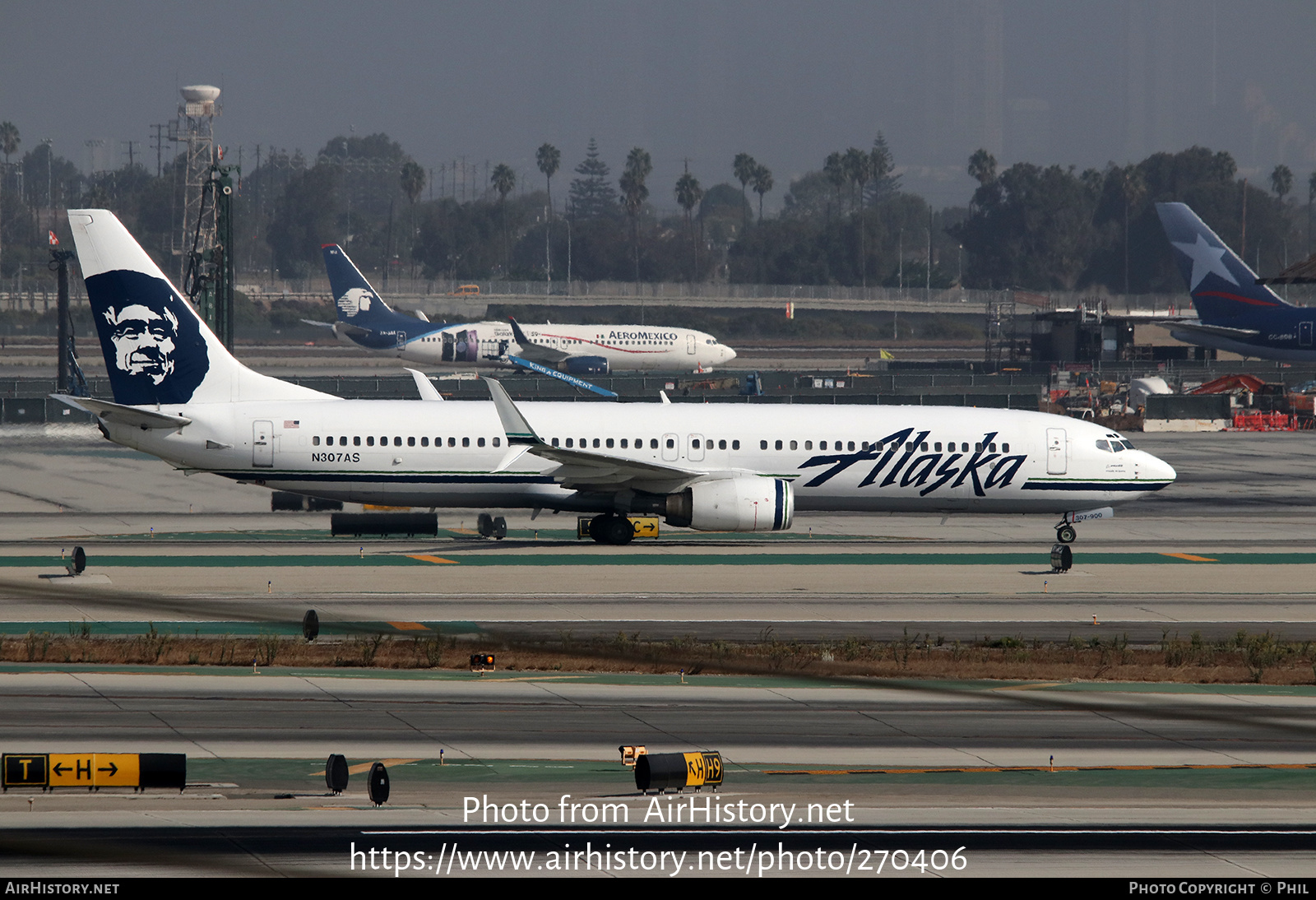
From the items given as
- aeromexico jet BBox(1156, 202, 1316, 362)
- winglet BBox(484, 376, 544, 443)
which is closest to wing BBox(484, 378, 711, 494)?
winglet BBox(484, 376, 544, 443)

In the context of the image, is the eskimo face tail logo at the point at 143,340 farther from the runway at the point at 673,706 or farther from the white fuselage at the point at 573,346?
the white fuselage at the point at 573,346

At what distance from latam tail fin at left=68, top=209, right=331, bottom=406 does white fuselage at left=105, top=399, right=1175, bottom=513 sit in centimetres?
83

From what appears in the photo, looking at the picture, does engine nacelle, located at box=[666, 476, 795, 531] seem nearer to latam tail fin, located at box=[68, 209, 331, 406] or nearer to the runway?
the runway

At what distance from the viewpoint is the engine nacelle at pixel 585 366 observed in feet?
385

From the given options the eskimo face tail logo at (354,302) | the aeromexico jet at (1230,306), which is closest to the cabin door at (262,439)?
the aeromexico jet at (1230,306)

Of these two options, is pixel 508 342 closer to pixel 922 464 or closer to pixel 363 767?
pixel 922 464

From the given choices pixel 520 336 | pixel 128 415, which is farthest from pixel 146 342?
pixel 520 336

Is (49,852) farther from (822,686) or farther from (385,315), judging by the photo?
(385,315)

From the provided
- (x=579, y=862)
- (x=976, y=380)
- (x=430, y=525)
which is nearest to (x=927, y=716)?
(x=579, y=862)

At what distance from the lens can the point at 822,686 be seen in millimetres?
25000

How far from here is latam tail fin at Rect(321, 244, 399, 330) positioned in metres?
118

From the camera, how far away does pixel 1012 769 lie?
19875 mm

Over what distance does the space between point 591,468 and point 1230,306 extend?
70.5 m

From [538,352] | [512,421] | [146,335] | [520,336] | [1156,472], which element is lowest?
[1156,472]
